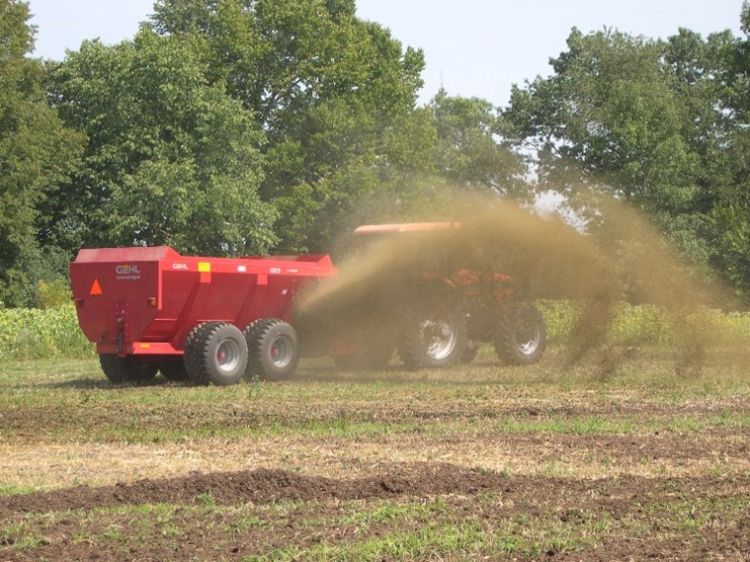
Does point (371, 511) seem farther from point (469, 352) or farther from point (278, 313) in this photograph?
point (469, 352)

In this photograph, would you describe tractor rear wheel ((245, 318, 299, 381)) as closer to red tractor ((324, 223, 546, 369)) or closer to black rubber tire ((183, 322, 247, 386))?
black rubber tire ((183, 322, 247, 386))

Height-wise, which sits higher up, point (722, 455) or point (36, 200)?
point (36, 200)

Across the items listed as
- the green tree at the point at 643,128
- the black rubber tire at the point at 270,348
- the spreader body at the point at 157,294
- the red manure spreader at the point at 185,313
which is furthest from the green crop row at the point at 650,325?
the green tree at the point at 643,128

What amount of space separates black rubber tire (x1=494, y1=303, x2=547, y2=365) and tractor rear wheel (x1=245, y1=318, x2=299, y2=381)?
442 centimetres

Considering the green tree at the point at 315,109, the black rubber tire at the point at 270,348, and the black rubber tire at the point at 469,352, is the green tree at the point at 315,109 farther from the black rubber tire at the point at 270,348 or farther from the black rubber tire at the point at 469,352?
the black rubber tire at the point at 270,348

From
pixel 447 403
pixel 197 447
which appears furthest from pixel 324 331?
pixel 197 447

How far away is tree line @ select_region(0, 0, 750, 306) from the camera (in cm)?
4800

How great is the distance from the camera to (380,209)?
177 feet

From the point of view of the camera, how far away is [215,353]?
1997cm

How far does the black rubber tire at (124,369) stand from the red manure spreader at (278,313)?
0.06 ft

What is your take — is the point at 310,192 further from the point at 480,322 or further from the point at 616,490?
the point at 616,490

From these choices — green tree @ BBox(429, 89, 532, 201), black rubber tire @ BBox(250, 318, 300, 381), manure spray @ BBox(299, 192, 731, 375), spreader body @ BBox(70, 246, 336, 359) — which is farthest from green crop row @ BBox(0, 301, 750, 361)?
green tree @ BBox(429, 89, 532, 201)

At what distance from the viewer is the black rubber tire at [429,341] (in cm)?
2222

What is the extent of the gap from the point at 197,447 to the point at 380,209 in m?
41.2
